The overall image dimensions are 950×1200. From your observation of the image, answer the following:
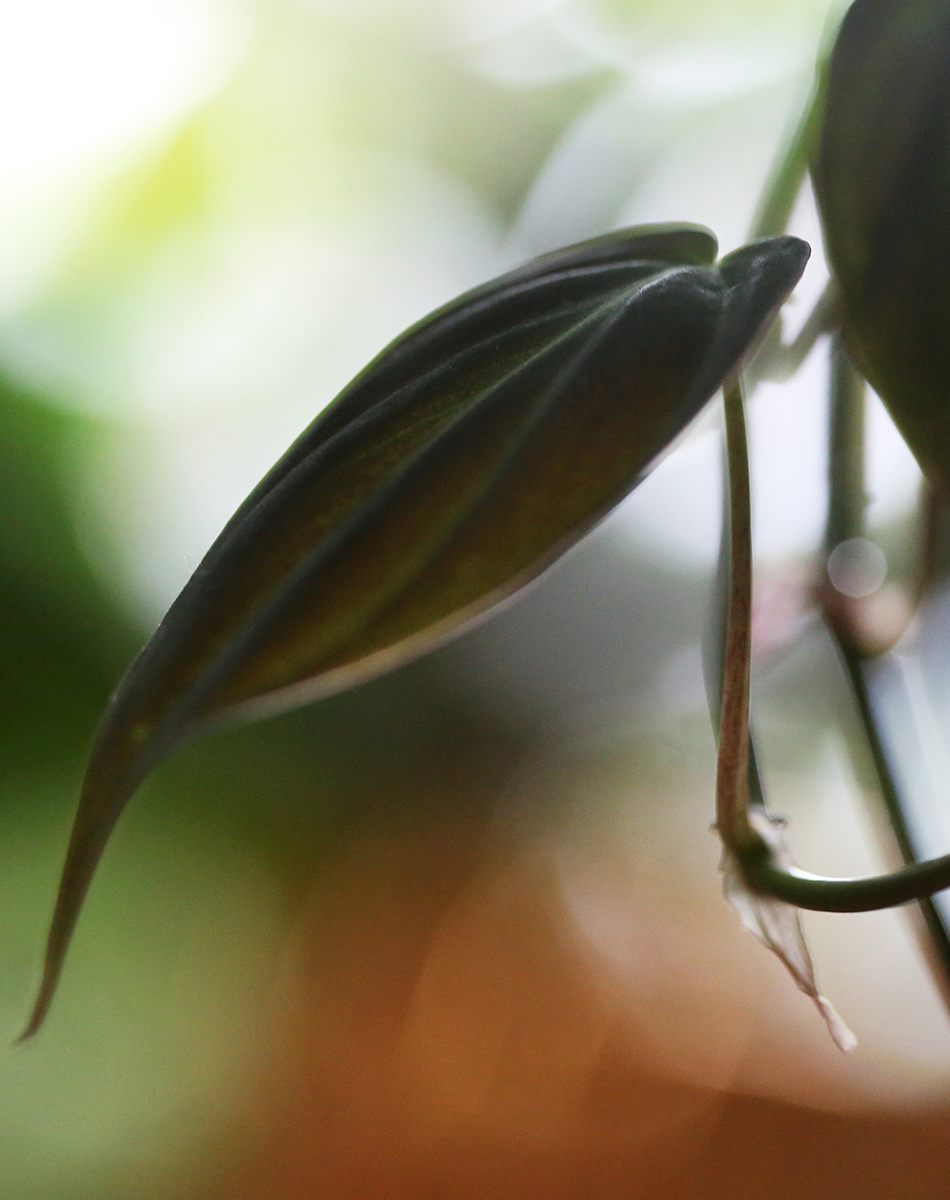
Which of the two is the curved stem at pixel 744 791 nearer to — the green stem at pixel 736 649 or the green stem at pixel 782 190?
the green stem at pixel 736 649

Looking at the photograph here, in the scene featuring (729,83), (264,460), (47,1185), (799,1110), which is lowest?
(47,1185)

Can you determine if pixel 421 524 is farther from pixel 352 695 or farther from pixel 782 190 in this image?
pixel 352 695

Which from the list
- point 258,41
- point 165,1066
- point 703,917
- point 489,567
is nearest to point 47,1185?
point 165,1066

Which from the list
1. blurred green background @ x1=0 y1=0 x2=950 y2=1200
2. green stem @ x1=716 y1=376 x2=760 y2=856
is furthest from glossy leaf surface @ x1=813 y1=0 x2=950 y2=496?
blurred green background @ x1=0 y1=0 x2=950 y2=1200

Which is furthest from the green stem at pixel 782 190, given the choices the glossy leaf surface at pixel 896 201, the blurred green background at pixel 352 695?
the blurred green background at pixel 352 695

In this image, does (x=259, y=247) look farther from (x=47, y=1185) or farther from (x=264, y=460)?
(x=47, y=1185)

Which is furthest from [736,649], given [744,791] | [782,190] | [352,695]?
[352,695]

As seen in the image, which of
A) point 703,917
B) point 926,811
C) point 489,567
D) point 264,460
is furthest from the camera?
point 264,460
